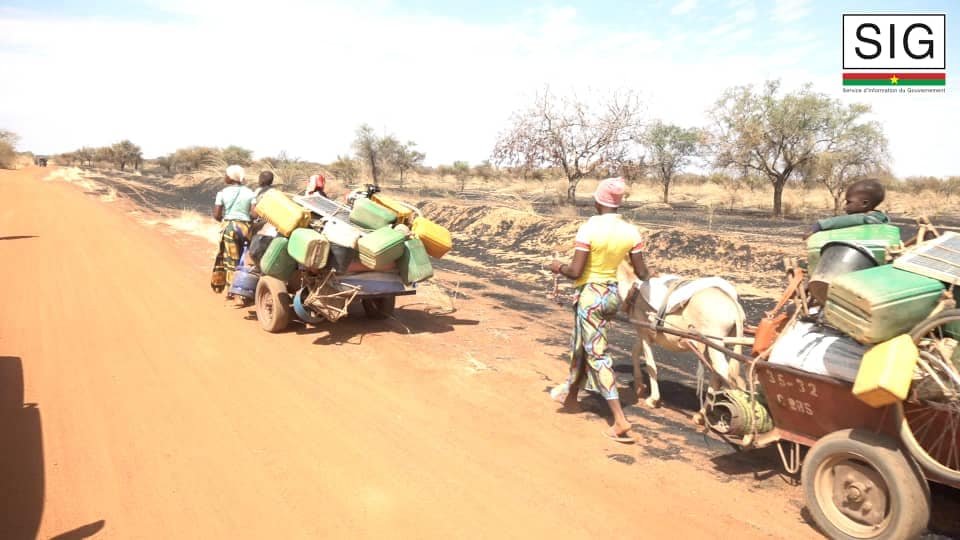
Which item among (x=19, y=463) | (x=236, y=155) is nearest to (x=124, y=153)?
(x=236, y=155)

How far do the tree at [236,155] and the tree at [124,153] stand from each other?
19924 mm

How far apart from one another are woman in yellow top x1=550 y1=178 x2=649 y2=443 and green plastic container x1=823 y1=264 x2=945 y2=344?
1.76 metres

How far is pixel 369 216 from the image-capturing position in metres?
7.46

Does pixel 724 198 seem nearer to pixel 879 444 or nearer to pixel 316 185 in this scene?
pixel 316 185

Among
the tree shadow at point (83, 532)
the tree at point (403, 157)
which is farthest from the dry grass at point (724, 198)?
the tree shadow at point (83, 532)

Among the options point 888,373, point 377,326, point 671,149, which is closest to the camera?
point 888,373

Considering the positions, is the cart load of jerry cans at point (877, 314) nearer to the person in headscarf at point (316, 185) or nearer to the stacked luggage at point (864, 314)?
the stacked luggage at point (864, 314)

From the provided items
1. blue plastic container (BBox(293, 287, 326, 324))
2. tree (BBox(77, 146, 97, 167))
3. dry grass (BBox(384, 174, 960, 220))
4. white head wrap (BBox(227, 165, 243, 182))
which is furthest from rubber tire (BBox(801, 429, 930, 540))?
tree (BBox(77, 146, 97, 167))

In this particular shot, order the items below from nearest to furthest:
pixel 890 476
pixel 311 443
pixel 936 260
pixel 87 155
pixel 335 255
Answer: pixel 890 476 < pixel 936 260 < pixel 311 443 < pixel 335 255 < pixel 87 155

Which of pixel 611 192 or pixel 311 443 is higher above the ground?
pixel 611 192

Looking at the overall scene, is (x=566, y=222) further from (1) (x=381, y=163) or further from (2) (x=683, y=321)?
(1) (x=381, y=163)

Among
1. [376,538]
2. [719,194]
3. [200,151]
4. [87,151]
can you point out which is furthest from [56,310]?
[87,151]

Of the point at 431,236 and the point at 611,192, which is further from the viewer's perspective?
the point at 431,236

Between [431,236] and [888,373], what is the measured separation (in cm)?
543
